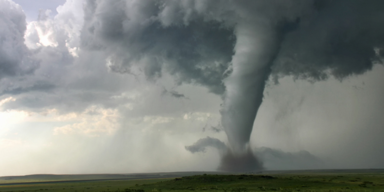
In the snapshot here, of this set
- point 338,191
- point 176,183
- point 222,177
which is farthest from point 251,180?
point 338,191

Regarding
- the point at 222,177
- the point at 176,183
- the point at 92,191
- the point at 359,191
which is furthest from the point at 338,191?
→ the point at 92,191

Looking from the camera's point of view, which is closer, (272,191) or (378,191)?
(378,191)

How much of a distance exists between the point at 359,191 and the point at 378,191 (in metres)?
3.69

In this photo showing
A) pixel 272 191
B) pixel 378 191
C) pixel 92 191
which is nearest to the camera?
pixel 378 191

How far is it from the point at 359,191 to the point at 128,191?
6027cm

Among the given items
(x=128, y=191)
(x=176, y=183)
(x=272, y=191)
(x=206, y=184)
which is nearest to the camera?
(x=272, y=191)

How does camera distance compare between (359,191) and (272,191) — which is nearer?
(359,191)

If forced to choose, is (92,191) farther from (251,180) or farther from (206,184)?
(251,180)

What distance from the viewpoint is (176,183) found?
11100cm

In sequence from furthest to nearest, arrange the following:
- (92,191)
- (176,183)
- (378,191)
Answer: (176,183)
(92,191)
(378,191)

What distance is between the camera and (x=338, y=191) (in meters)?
67.2

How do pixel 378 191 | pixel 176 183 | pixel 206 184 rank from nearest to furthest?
pixel 378 191, pixel 206 184, pixel 176 183

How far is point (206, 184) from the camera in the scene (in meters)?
104

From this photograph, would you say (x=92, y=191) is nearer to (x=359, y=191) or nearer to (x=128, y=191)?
(x=128, y=191)
